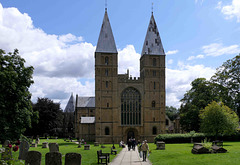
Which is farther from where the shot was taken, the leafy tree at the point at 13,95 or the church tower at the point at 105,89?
the church tower at the point at 105,89

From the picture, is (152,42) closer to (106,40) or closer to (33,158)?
(106,40)

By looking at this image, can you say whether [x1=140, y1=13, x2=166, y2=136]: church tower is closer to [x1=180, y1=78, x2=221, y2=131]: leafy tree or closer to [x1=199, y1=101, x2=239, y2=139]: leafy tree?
[x1=180, y1=78, x2=221, y2=131]: leafy tree

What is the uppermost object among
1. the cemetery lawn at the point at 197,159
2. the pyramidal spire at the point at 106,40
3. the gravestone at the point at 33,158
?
the pyramidal spire at the point at 106,40

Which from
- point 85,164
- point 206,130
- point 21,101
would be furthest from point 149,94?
point 85,164

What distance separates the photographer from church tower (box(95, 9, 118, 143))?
54812mm

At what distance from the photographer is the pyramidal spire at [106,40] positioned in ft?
187

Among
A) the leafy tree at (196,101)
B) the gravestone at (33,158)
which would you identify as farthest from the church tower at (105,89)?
the gravestone at (33,158)

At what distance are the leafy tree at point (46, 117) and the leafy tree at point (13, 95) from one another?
42.0m

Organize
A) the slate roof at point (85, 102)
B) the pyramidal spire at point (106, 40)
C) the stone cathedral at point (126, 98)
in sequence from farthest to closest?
the slate roof at point (85, 102), the pyramidal spire at point (106, 40), the stone cathedral at point (126, 98)

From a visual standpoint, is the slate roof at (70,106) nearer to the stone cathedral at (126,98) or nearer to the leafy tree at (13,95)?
the stone cathedral at (126,98)

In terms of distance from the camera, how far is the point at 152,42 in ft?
194

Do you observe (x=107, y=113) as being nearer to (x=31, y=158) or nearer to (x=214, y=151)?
(x=214, y=151)

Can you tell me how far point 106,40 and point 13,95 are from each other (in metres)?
33.7

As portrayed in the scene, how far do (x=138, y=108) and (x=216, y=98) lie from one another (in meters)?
14.9
